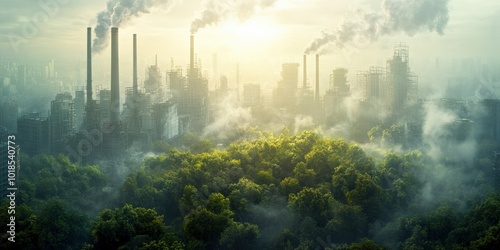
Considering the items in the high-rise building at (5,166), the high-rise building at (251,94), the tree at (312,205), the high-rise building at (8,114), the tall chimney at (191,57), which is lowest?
the tree at (312,205)

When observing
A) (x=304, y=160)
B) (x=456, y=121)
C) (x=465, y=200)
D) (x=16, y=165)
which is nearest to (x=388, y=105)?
A: (x=456, y=121)

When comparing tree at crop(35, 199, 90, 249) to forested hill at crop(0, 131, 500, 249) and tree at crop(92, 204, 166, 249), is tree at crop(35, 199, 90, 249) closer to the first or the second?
forested hill at crop(0, 131, 500, 249)

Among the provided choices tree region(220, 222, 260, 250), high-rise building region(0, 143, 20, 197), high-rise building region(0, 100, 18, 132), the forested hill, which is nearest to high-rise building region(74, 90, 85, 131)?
high-rise building region(0, 100, 18, 132)

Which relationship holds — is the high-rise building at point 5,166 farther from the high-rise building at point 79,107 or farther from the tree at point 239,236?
the high-rise building at point 79,107

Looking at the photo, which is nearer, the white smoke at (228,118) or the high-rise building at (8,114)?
the high-rise building at (8,114)

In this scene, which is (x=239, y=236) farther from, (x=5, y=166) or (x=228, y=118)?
(x=228, y=118)

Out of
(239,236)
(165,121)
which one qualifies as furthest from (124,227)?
(165,121)

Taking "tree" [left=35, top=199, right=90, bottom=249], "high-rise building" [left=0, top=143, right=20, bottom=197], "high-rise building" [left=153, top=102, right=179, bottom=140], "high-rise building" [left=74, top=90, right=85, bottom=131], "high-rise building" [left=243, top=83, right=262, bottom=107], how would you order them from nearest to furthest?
"tree" [left=35, top=199, right=90, bottom=249], "high-rise building" [left=0, top=143, right=20, bottom=197], "high-rise building" [left=153, top=102, right=179, bottom=140], "high-rise building" [left=74, top=90, right=85, bottom=131], "high-rise building" [left=243, top=83, right=262, bottom=107]

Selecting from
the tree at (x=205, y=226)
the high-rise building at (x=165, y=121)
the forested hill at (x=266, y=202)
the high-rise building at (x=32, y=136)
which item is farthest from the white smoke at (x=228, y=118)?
the tree at (x=205, y=226)
